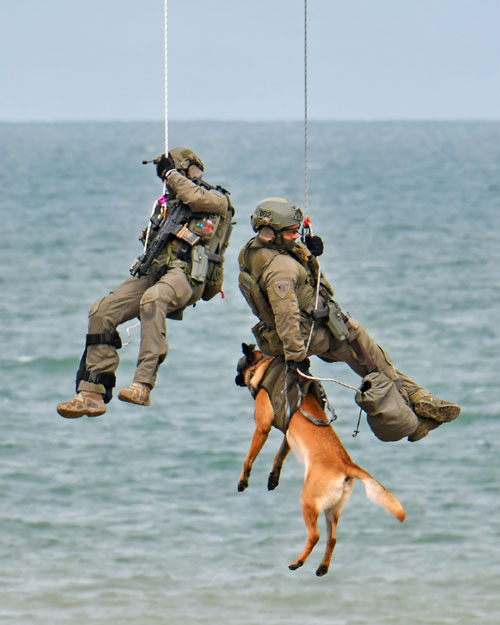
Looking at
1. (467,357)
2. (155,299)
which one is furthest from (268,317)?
(467,357)

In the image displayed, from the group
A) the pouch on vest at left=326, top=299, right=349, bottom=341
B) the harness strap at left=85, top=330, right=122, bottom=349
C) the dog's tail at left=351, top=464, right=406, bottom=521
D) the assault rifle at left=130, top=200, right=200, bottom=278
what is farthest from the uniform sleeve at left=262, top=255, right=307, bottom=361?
→ the harness strap at left=85, top=330, right=122, bottom=349

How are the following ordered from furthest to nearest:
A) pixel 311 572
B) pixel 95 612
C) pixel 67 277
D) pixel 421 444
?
pixel 67 277
pixel 421 444
pixel 311 572
pixel 95 612

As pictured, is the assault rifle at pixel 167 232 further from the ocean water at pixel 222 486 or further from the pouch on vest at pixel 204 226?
the ocean water at pixel 222 486

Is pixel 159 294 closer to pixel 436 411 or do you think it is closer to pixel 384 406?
pixel 384 406

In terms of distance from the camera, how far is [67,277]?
479 ft

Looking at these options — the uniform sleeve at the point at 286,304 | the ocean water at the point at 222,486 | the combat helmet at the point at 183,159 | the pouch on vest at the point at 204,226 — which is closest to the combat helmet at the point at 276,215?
the uniform sleeve at the point at 286,304

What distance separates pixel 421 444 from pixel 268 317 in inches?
3009

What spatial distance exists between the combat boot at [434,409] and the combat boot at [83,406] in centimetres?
445

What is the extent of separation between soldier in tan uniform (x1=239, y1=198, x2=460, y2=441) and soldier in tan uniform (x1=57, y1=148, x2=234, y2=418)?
756 mm

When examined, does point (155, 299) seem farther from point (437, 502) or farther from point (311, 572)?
point (437, 502)

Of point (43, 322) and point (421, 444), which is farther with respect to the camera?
point (43, 322)

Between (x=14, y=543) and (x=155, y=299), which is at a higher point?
(x=155, y=299)

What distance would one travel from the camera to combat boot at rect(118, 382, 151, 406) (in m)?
20.1

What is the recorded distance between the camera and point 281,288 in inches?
805
